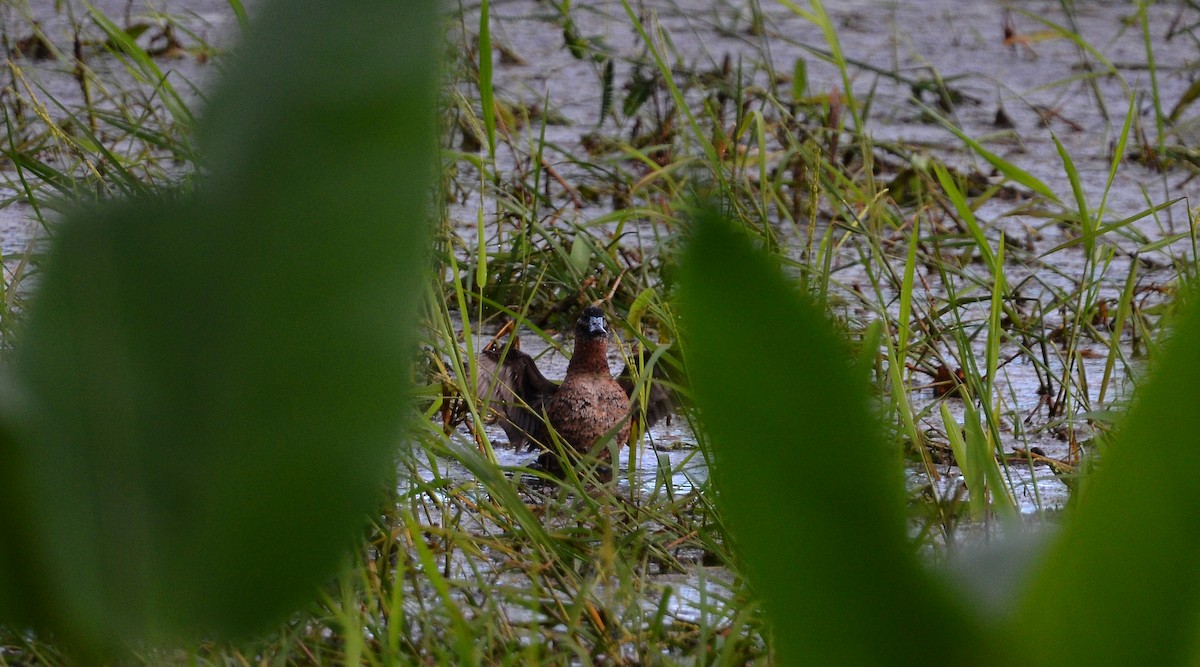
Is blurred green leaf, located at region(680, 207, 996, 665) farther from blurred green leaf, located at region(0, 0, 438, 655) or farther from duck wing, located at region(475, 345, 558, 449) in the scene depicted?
duck wing, located at region(475, 345, 558, 449)

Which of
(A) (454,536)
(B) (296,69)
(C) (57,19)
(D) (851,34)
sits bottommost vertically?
(A) (454,536)

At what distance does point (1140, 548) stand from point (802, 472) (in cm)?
5

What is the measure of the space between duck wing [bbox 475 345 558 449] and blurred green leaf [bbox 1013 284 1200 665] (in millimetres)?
1616

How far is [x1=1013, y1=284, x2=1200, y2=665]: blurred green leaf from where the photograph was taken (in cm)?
21

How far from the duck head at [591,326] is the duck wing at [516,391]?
0.09 metres

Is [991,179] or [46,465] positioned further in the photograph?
[991,179]

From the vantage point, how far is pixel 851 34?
489 centimetres

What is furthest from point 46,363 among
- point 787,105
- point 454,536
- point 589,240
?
point 787,105

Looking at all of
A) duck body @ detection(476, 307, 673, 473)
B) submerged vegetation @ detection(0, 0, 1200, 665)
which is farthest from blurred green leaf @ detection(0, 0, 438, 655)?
duck body @ detection(476, 307, 673, 473)

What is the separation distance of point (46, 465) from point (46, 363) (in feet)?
0.06

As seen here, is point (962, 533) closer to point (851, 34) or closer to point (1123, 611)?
point (1123, 611)

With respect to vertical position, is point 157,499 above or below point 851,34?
below

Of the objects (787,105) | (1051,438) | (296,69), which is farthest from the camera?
(787,105)

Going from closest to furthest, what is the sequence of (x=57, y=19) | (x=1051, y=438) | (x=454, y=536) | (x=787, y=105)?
(x=454, y=536), (x=1051, y=438), (x=787, y=105), (x=57, y=19)
